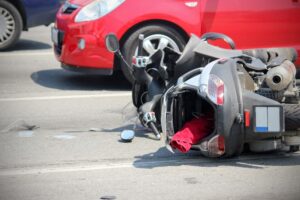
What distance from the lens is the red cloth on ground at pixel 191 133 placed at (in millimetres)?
7391

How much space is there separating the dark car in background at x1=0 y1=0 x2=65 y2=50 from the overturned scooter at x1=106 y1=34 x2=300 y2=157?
265 inches

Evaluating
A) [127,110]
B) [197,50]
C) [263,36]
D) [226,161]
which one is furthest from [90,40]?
[226,161]

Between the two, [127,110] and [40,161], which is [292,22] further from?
[40,161]

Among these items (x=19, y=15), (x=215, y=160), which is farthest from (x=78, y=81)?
(x=215, y=160)

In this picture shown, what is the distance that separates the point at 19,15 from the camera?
14742 millimetres

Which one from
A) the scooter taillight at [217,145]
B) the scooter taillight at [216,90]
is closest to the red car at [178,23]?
the scooter taillight at [216,90]

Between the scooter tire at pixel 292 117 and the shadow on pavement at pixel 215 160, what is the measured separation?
1.22 feet

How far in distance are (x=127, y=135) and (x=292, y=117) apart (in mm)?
1892

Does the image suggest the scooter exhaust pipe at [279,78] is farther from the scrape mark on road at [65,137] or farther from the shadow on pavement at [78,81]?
the shadow on pavement at [78,81]

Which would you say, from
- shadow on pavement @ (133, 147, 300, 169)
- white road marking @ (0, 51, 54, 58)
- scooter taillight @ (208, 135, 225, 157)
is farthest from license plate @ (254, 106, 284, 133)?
white road marking @ (0, 51, 54, 58)

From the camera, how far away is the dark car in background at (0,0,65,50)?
14.7 meters

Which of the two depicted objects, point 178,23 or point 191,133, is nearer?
point 191,133

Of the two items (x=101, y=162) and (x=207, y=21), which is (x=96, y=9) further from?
(x=101, y=162)

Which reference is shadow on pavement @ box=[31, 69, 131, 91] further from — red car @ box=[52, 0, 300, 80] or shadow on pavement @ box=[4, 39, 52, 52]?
shadow on pavement @ box=[4, 39, 52, 52]
